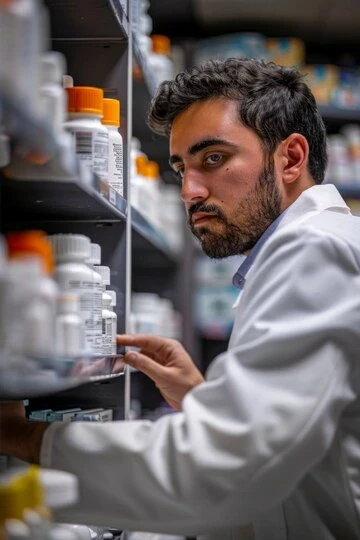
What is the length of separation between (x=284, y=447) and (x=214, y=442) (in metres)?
0.12

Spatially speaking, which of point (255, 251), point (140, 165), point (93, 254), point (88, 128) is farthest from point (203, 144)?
point (140, 165)

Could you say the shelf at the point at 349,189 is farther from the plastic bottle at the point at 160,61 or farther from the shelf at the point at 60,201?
the shelf at the point at 60,201

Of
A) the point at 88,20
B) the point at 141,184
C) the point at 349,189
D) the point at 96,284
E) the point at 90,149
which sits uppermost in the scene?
the point at 88,20

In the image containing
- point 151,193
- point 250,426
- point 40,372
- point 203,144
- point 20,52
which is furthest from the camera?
point 151,193

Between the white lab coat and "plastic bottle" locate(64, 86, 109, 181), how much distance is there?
42 cm

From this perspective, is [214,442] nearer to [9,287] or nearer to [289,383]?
[289,383]

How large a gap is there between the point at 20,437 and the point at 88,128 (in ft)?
2.14

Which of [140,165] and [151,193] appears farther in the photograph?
[151,193]

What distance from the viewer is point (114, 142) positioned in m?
2.17

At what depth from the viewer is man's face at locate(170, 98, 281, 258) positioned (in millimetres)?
2332

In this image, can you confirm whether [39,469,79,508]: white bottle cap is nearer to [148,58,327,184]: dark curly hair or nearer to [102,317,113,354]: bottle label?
[102,317,113,354]: bottle label

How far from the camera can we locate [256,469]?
4.88ft

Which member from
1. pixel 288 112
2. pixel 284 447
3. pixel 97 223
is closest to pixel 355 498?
pixel 284 447

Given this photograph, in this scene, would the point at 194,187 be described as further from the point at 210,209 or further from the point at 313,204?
the point at 313,204
